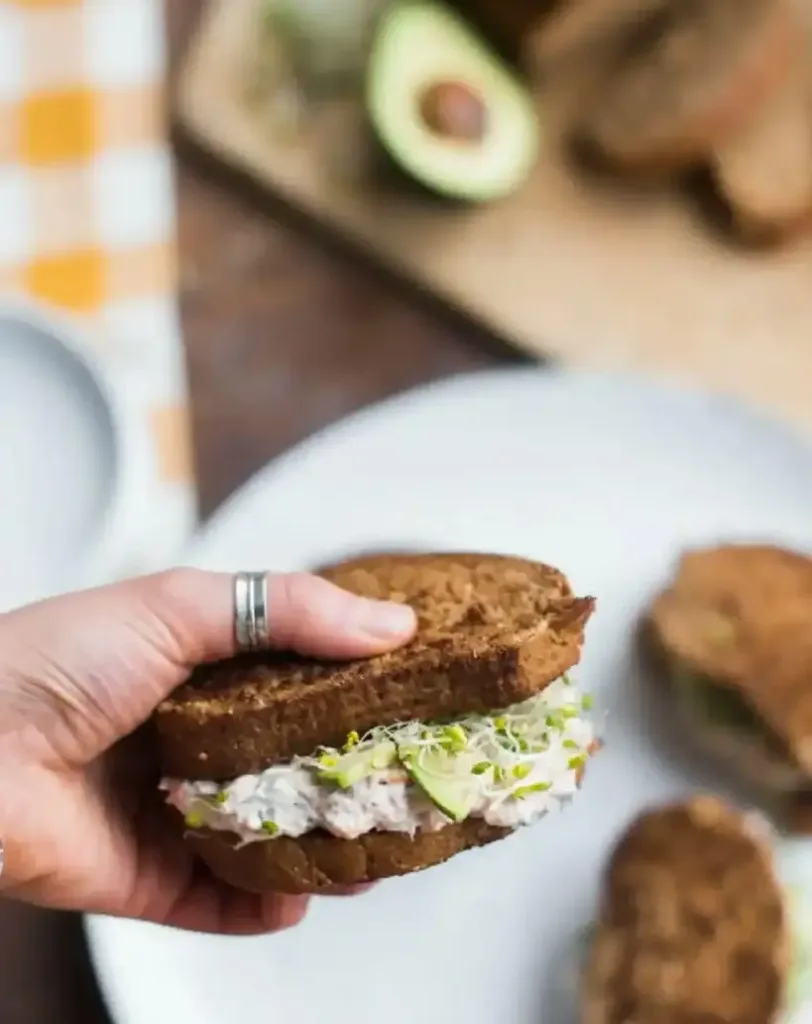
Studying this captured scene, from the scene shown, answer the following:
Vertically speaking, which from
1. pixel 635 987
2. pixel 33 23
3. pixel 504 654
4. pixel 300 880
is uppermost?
pixel 33 23

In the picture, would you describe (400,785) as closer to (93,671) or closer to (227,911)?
(93,671)

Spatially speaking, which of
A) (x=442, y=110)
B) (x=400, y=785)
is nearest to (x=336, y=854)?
(x=400, y=785)

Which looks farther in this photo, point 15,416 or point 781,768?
point 15,416

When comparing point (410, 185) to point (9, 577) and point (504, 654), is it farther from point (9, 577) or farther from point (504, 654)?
point (504, 654)

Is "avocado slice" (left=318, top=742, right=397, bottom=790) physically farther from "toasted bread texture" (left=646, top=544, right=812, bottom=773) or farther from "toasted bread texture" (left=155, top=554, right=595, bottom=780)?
"toasted bread texture" (left=646, top=544, right=812, bottom=773)

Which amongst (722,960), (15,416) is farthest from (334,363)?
(722,960)
